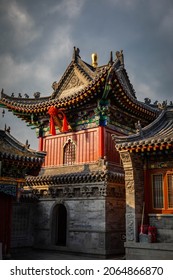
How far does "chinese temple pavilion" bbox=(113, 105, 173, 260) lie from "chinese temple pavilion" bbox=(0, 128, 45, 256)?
12.2ft

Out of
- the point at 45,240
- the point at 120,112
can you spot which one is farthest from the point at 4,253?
the point at 120,112

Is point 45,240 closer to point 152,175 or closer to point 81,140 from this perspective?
point 81,140

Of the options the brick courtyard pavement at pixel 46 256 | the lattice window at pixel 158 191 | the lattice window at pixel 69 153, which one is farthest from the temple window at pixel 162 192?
the lattice window at pixel 69 153

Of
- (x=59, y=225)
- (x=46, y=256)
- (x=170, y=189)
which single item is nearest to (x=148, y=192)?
(x=170, y=189)

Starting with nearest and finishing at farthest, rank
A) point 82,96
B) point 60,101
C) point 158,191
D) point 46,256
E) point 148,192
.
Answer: point 158,191 → point 148,192 → point 46,256 → point 82,96 → point 60,101

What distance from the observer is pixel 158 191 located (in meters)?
12.6

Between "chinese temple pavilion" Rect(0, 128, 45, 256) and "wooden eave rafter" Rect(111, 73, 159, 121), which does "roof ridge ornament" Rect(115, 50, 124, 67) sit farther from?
"chinese temple pavilion" Rect(0, 128, 45, 256)

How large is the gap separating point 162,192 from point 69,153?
6498 millimetres

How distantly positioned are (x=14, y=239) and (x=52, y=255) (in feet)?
7.40

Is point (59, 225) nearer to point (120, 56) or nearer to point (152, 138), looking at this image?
point (152, 138)

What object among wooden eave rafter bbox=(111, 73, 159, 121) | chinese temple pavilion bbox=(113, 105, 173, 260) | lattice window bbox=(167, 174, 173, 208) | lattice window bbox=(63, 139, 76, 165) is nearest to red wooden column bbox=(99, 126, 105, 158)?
wooden eave rafter bbox=(111, 73, 159, 121)

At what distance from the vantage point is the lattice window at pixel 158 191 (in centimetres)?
1243

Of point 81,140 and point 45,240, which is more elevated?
point 81,140
